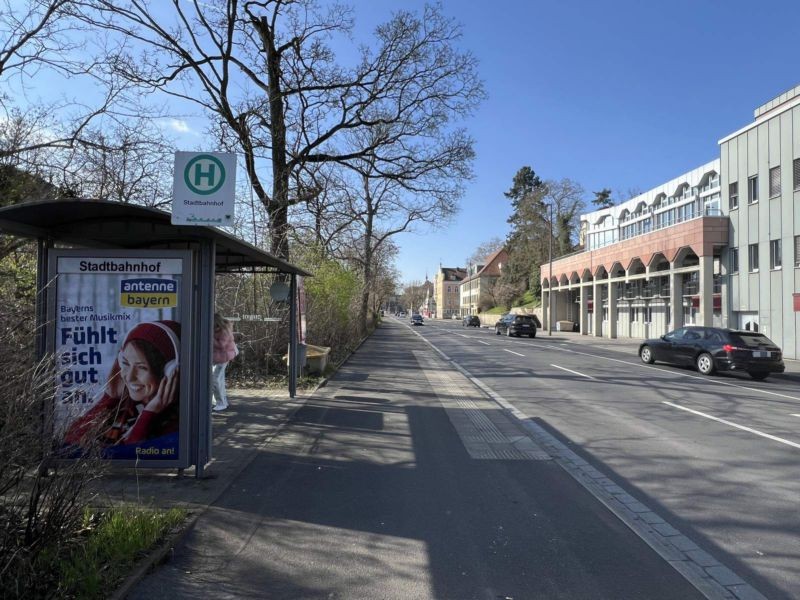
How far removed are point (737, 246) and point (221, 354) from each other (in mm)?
27231

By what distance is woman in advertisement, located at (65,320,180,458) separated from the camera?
5.52m

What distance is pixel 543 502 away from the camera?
5238 millimetres

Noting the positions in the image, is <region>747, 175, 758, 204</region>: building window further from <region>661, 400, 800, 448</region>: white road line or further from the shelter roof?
the shelter roof

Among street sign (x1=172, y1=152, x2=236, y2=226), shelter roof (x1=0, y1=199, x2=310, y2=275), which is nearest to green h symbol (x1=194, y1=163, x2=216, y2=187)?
street sign (x1=172, y1=152, x2=236, y2=226)

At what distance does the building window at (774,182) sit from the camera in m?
24.5

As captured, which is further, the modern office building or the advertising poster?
the modern office building

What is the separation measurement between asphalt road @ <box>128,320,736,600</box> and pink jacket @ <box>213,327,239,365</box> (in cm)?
113

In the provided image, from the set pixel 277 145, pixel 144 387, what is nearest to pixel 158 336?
pixel 144 387

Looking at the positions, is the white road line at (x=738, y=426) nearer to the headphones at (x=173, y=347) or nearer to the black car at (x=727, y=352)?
the black car at (x=727, y=352)

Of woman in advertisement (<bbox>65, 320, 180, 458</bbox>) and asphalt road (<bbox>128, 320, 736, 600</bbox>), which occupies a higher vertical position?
woman in advertisement (<bbox>65, 320, 180, 458</bbox>)

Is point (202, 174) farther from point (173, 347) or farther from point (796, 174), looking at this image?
point (796, 174)

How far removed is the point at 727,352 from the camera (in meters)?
16.7

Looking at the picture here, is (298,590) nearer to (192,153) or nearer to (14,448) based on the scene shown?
(14,448)

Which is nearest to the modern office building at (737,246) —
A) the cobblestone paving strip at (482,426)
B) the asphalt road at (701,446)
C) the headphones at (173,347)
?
the asphalt road at (701,446)
